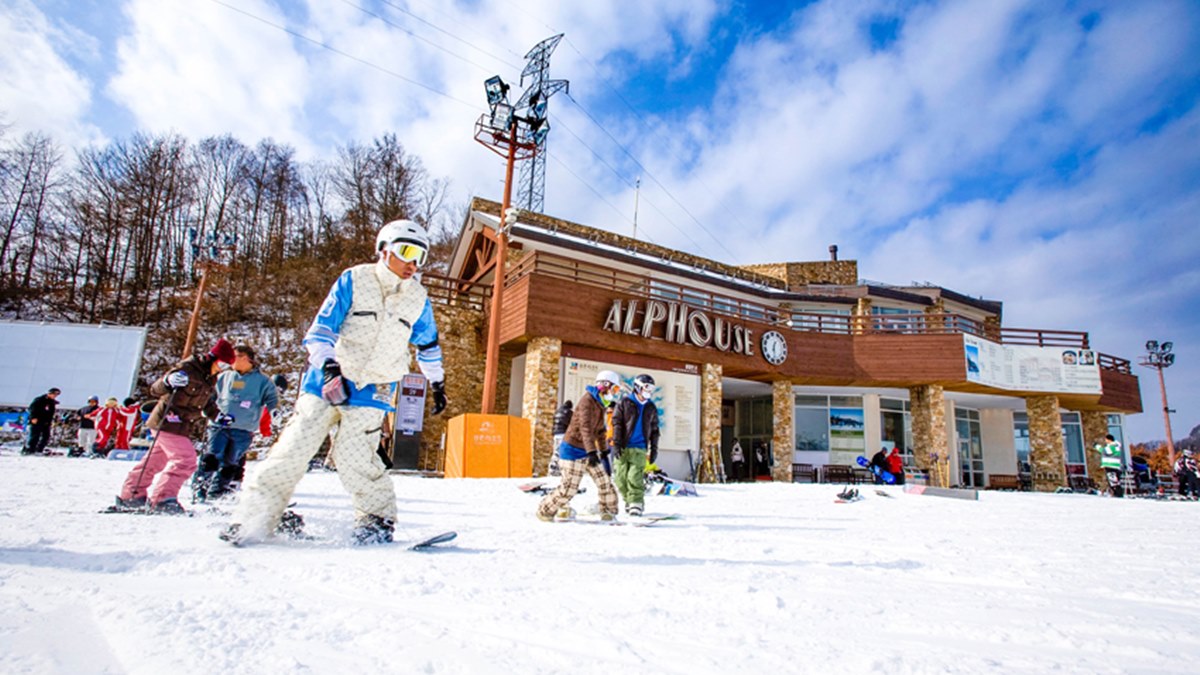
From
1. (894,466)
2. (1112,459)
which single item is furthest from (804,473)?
(1112,459)

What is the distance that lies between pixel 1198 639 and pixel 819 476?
17905 millimetres

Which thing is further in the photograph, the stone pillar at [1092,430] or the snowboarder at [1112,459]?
the stone pillar at [1092,430]

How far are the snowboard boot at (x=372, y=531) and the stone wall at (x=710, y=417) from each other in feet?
43.1

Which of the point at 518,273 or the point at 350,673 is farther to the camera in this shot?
the point at 518,273

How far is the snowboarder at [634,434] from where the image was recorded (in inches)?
251

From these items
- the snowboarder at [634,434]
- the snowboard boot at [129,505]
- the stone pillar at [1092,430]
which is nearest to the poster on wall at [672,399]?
the snowboarder at [634,434]

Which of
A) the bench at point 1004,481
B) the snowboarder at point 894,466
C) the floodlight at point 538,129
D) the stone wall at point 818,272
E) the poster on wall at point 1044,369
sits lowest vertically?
the bench at point 1004,481

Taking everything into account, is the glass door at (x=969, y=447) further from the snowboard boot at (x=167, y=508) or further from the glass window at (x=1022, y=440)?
the snowboard boot at (x=167, y=508)

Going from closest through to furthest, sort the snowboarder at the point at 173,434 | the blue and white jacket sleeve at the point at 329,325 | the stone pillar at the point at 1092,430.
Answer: the blue and white jacket sleeve at the point at 329,325
the snowboarder at the point at 173,434
the stone pillar at the point at 1092,430

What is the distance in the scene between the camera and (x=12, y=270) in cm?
2786

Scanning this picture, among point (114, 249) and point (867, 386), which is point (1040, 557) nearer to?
point (867, 386)

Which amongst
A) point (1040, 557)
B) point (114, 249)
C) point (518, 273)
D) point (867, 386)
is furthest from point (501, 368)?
point (114, 249)

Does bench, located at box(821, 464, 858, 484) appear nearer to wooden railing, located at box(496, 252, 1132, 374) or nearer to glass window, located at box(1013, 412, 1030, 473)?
wooden railing, located at box(496, 252, 1132, 374)

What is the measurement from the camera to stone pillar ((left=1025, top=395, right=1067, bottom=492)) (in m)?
19.8
